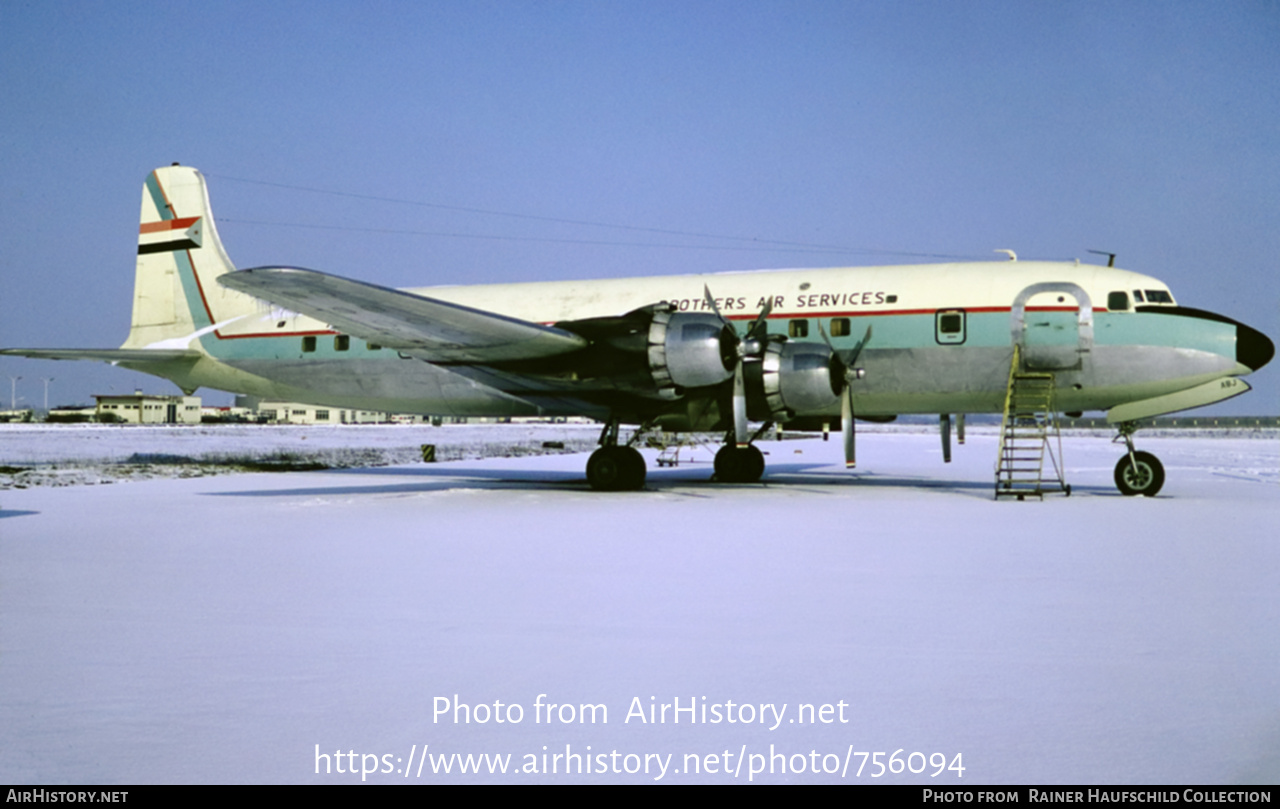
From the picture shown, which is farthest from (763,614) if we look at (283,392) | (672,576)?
(283,392)

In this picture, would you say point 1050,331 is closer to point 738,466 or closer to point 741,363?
point 741,363

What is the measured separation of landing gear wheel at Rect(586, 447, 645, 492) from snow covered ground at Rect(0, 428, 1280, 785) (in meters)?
4.22

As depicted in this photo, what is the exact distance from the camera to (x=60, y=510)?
1046cm

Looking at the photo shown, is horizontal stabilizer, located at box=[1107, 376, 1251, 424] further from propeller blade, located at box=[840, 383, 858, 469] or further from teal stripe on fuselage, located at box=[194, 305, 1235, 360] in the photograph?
propeller blade, located at box=[840, 383, 858, 469]

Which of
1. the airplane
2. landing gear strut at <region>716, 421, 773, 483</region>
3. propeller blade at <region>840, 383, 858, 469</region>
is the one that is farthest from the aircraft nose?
landing gear strut at <region>716, 421, 773, 483</region>

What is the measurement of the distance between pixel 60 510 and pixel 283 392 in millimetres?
6697

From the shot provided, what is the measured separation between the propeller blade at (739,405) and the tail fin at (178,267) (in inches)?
403

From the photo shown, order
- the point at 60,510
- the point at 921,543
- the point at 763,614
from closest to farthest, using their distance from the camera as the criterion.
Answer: the point at 763,614
the point at 921,543
the point at 60,510

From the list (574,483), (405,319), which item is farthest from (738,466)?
(405,319)

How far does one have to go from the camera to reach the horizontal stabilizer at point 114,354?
15477mm

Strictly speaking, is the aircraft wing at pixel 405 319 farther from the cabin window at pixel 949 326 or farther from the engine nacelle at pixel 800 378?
the cabin window at pixel 949 326

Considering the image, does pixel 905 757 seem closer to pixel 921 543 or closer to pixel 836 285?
pixel 921 543

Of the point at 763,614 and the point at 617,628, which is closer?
the point at 617,628

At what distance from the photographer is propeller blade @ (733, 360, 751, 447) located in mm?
12094
